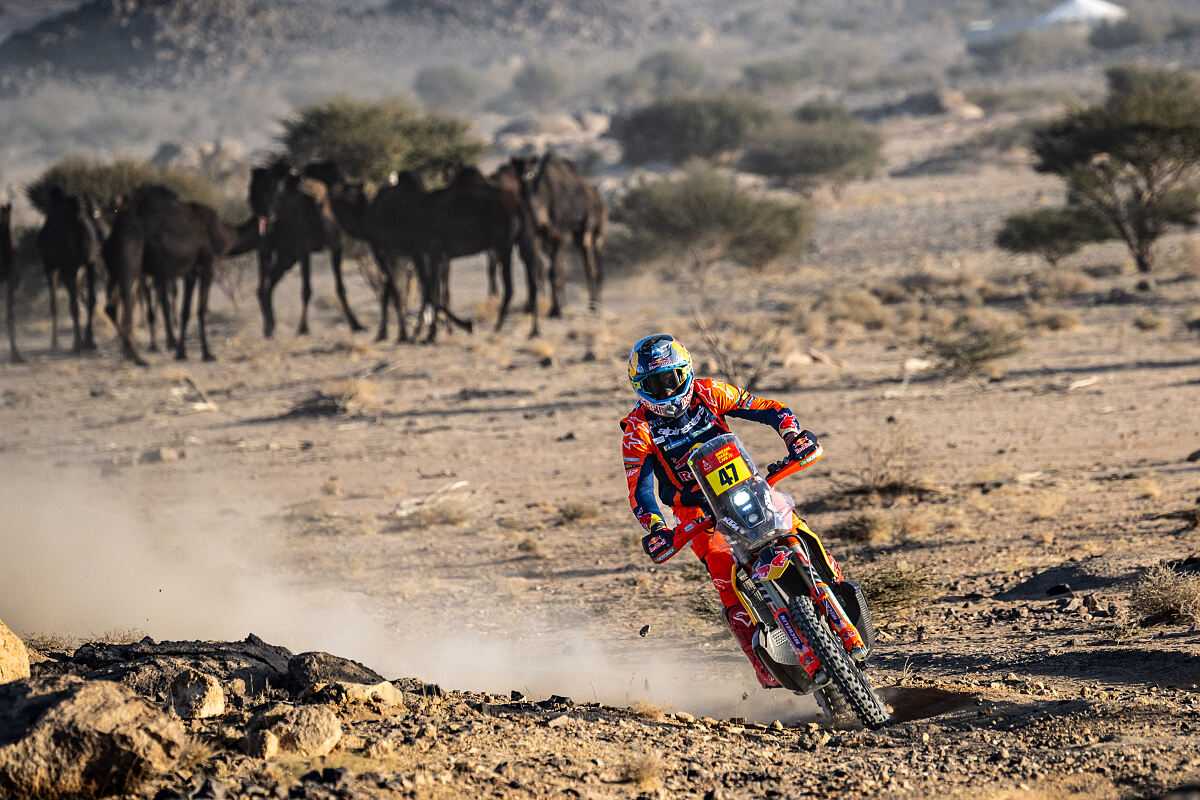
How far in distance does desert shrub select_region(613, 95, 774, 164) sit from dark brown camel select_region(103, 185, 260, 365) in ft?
106

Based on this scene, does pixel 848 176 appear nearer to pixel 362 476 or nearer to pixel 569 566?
pixel 362 476

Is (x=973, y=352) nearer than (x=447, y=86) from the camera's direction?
Yes

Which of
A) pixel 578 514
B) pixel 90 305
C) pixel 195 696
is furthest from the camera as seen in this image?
pixel 90 305

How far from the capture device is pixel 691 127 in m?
51.6

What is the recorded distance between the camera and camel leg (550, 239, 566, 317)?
77.4 ft

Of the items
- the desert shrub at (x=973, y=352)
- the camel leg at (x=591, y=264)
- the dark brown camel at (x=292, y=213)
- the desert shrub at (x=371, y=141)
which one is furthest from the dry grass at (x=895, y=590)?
the desert shrub at (x=371, y=141)

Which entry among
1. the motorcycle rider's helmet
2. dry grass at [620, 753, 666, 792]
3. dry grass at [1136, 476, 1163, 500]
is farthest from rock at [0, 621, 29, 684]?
dry grass at [1136, 476, 1163, 500]

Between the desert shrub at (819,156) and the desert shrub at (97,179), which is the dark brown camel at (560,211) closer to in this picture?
the desert shrub at (97,179)

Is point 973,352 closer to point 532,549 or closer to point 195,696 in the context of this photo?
point 532,549

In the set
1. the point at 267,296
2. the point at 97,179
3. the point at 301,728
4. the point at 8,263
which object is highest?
the point at 97,179

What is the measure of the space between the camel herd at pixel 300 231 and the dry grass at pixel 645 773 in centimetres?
1577

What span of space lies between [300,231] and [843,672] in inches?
708

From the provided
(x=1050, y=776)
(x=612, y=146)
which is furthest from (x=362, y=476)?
(x=612, y=146)

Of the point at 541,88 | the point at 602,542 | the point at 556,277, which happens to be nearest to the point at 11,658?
the point at 602,542
